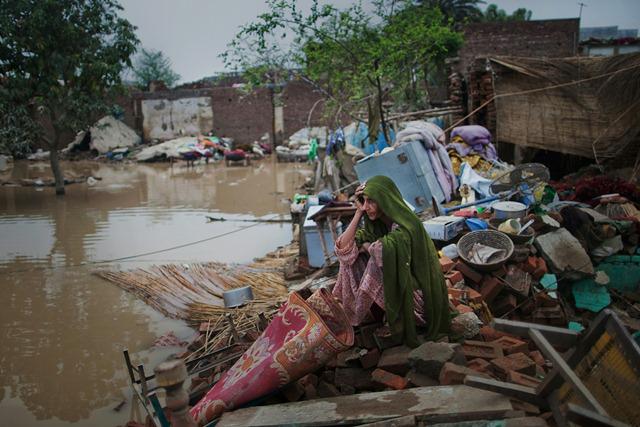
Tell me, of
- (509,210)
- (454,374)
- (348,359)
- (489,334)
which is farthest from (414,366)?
(509,210)

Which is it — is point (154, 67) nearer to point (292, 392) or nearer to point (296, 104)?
point (296, 104)

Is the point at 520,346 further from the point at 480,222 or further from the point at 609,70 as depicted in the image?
the point at 609,70

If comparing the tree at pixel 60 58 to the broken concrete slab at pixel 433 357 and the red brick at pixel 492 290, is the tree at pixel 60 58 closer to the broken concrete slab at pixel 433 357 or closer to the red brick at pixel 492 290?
the red brick at pixel 492 290

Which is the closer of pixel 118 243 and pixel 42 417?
pixel 42 417

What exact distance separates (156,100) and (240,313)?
83.6 feet

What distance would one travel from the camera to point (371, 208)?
3.41 metres

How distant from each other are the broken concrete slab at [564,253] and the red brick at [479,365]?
2.34 meters

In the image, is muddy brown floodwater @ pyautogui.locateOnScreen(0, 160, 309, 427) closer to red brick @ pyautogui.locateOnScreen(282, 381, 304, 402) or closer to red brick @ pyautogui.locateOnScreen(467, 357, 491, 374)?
red brick @ pyautogui.locateOnScreen(282, 381, 304, 402)

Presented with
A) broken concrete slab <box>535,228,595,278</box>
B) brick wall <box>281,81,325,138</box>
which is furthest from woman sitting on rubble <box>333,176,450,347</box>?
brick wall <box>281,81,325,138</box>

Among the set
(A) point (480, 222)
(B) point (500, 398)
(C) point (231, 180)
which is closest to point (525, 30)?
(C) point (231, 180)

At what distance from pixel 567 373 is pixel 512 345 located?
155cm

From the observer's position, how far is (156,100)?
1089 inches

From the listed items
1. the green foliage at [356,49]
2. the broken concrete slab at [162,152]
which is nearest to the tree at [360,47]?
the green foliage at [356,49]

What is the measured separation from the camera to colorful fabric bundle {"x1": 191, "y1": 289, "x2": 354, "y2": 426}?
2881 millimetres
